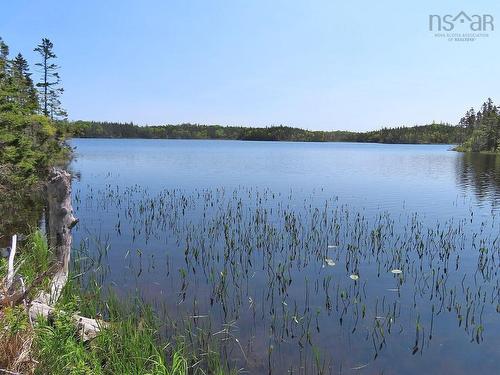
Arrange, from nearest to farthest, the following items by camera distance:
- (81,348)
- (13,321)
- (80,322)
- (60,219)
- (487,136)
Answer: (13,321)
(81,348)
(80,322)
(60,219)
(487,136)

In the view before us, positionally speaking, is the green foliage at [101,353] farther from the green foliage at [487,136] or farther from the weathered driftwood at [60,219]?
the green foliage at [487,136]

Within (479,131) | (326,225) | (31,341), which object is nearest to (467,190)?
(326,225)

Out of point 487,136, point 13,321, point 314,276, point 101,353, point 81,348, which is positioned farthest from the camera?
point 487,136

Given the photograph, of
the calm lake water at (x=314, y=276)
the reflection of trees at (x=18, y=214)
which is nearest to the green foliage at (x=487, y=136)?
the calm lake water at (x=314, y=276)

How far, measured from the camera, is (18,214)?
2177 cm

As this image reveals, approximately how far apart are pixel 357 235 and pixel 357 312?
810 centimetres

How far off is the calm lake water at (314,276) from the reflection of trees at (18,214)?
95.3 inches

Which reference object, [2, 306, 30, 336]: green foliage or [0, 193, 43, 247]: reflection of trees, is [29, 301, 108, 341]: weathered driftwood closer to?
[2, 306, 30, 336]: green foliage

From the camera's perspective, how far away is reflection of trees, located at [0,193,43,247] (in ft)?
59.2

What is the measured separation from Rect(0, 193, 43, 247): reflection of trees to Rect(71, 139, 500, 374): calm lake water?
2.42 m

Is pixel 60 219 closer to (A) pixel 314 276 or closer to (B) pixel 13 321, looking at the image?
(B) pixel 13 321

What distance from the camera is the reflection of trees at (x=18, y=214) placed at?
18.0 meters

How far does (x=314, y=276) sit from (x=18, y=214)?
1744 centimetres

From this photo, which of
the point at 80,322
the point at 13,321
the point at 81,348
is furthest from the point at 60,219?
the point at 13,321
